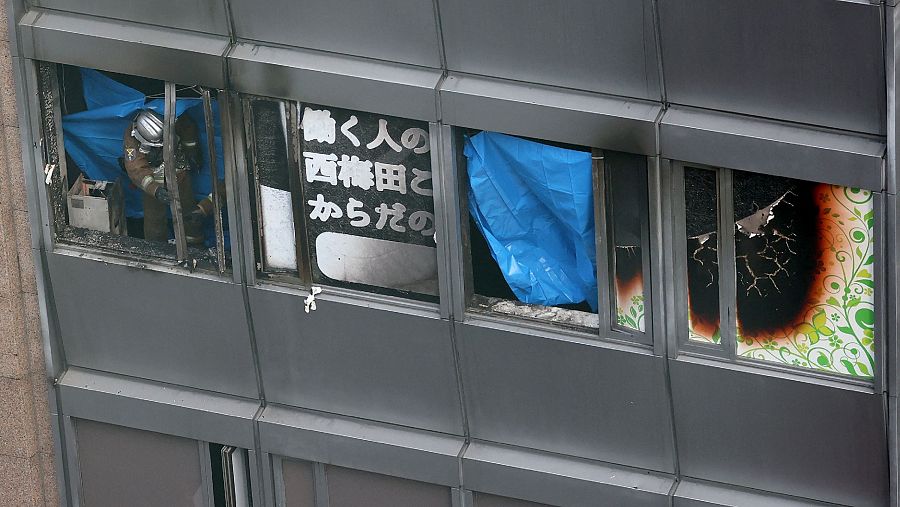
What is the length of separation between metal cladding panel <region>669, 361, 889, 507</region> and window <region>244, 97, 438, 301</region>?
2706 millimetres

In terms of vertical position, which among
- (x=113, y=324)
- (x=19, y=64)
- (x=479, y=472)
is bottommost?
(x=479, y=472)

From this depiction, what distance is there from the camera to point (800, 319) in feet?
45.6

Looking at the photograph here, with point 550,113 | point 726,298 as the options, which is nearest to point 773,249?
point 726,298

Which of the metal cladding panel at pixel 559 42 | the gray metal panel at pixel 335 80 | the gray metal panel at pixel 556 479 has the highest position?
the metal cladding panel at pixel 559 42

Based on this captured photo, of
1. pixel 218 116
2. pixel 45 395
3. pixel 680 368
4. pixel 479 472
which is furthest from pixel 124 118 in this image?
pixel 680 368

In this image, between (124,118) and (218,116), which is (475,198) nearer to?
(218,116)

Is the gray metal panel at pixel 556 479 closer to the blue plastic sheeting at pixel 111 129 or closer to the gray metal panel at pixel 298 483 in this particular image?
the gray metal panel at pixel 298 483

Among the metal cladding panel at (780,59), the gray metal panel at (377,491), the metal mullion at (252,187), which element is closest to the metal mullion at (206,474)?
the gray metal panel at (377,491)

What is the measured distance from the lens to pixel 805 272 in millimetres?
13711

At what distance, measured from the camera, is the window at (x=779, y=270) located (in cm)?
1345

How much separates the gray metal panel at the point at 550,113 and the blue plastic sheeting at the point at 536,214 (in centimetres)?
22

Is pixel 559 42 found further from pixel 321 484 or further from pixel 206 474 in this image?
pixel 206 474

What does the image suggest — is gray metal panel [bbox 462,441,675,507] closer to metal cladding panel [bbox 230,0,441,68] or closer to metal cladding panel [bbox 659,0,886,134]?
metal cladding panel [bbox 659,0,886,134]

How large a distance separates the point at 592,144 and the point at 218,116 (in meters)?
3.73
